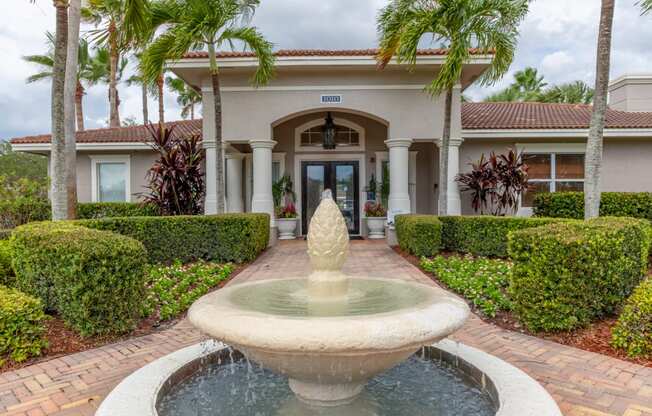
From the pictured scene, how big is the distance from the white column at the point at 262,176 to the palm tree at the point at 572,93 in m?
21.4

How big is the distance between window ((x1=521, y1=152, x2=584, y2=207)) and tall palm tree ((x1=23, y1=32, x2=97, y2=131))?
16963 millimetres

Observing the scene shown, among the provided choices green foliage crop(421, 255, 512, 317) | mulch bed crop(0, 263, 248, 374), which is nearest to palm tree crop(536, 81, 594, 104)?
green foliage crop(421, 255, 512, 317)

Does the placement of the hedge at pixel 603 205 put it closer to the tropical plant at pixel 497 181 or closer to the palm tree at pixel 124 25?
the tropical plant at pixel 497 181

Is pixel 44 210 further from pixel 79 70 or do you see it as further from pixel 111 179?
pixel 79 70

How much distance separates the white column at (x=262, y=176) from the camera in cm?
1159

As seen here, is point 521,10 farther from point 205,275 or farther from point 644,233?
point 205,275

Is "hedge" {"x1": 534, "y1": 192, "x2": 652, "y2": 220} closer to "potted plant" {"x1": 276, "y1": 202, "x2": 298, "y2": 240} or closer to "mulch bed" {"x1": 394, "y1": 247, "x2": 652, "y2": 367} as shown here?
"mulch bed" {"x1": 394, "y1": 247, "x2": 652, "y2": 367}

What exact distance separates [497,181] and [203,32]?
841 centimetres

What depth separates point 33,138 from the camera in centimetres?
1324

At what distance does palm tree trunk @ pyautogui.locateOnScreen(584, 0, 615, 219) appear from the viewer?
282 inches

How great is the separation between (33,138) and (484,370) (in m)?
15.0

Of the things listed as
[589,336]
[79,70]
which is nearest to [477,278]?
[589,336]

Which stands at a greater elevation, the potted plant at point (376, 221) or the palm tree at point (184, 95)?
the palm tree at point (184, 95)

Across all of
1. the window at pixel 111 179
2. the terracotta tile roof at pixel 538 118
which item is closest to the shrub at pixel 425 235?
the terracotta tile roof at pixel 538 118
